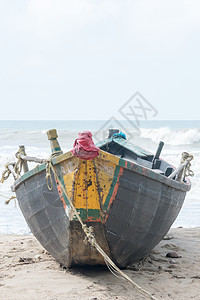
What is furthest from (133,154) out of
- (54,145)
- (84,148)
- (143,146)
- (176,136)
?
(176,136)

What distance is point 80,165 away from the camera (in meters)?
3.98

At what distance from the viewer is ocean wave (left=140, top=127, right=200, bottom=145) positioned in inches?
1216

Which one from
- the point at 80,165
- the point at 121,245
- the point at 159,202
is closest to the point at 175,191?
the point at 159,202

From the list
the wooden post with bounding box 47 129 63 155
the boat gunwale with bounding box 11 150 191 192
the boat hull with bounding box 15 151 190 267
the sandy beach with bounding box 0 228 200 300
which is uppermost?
the wooden post with bounding box 47 129 63 155

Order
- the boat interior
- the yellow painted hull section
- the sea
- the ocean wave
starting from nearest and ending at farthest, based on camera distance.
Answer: the yellow painted hull section < the boat interior < the sea < the ocean wave

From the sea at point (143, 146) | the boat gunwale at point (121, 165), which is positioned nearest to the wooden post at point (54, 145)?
the boat gunwale at point (121, 165)

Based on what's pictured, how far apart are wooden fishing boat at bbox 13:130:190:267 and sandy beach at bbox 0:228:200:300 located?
193 millimetres

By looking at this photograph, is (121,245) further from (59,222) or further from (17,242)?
(17,242)

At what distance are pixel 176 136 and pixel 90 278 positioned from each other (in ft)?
95.0

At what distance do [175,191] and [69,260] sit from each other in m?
1.51

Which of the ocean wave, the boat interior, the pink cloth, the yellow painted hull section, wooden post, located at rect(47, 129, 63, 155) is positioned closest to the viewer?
the pink cloth

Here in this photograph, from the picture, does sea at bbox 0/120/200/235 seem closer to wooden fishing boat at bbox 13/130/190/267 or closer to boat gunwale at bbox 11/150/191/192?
wooden fishing boat at bbox 13/130/190/267

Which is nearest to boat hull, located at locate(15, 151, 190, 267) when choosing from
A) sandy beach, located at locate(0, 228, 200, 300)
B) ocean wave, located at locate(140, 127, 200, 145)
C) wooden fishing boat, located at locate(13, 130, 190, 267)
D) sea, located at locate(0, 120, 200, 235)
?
wooden fishing boat, located at locate(13, 130, 190, 267)

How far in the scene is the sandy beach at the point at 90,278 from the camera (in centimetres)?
407
